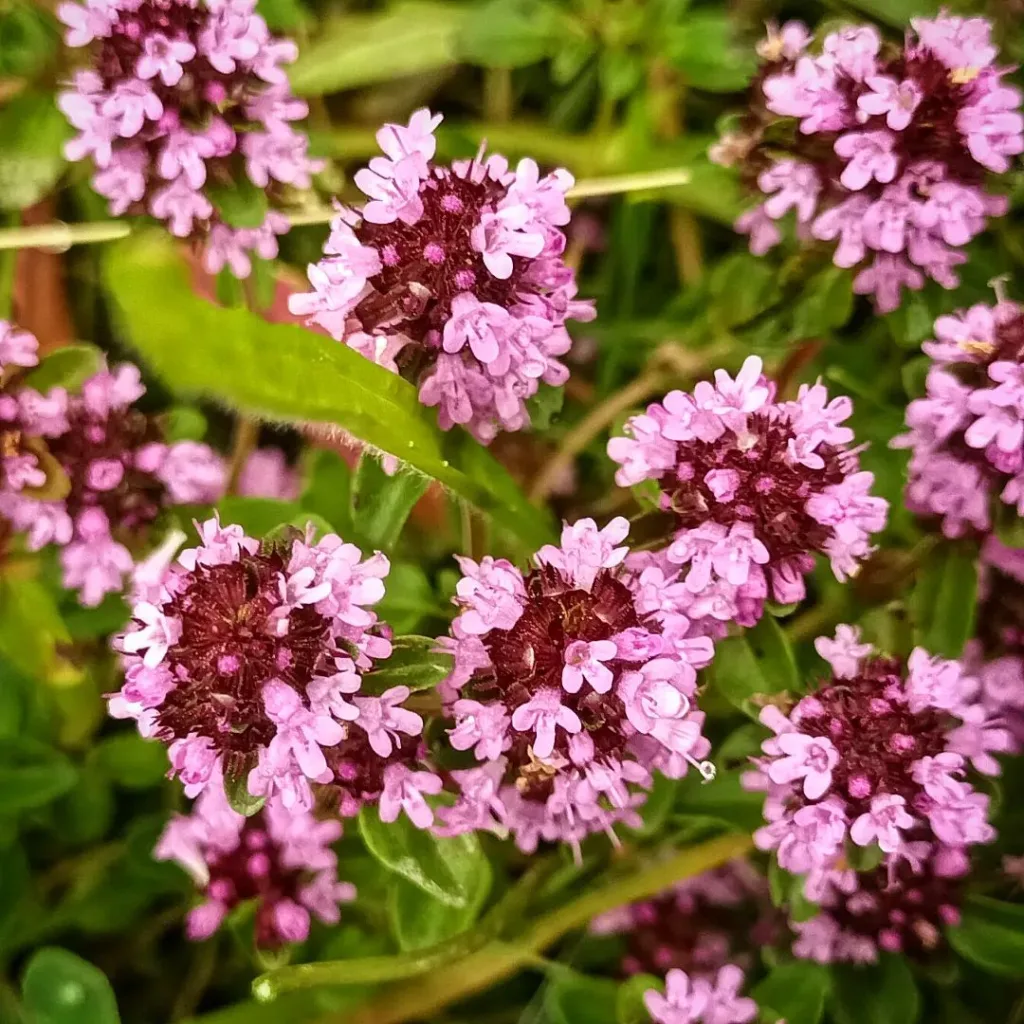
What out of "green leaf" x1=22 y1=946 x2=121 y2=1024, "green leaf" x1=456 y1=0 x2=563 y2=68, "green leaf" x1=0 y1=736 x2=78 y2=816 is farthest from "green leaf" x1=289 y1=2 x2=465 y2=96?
"green leaf" x1=22 y1=946 x2=121 y2=1024

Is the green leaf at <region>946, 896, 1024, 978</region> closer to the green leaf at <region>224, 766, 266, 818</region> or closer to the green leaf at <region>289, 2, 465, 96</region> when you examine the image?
the green leaf at <region>224, 766, 266, 818</region>

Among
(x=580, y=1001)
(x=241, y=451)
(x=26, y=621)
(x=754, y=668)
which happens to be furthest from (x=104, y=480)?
(x=580, y=1001)

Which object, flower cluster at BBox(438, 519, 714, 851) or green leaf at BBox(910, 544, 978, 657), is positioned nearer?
flower cluster at BBox(438, 519, 714, 851)

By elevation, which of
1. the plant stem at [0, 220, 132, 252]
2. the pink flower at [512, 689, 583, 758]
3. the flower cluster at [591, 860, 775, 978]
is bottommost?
the flower cluster at [591, 860, 775, 978]

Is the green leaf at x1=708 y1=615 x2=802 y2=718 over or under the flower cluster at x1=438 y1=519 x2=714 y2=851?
under

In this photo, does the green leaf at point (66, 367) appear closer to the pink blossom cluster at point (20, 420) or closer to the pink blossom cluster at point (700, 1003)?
the pink blossom cluster at point (20, 420)

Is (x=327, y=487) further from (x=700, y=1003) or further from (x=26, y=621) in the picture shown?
(x=700, y=1003)
